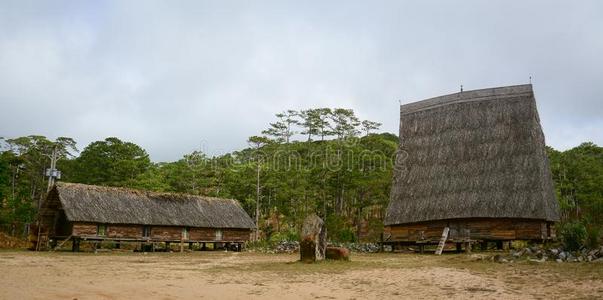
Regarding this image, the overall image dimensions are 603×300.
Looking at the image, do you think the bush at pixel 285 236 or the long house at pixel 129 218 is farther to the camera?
the bush at pixel 285 236

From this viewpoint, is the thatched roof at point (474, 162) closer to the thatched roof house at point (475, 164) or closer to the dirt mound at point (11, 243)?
the thatched roof house at point (475, 164)

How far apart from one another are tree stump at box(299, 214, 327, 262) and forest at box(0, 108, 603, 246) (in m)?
17.4

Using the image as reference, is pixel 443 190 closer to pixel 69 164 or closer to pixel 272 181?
pixel 272 181

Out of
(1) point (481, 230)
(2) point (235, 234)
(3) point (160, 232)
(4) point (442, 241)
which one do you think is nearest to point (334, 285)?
(4) point (442, 241)

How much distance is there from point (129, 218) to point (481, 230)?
22441mm

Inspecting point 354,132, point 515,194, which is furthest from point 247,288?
point 354,132

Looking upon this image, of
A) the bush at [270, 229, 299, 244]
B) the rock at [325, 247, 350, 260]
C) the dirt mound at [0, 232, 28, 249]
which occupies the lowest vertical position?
the dirt mound at [0, 232, 28, 249]

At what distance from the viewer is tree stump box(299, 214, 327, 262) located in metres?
17.9

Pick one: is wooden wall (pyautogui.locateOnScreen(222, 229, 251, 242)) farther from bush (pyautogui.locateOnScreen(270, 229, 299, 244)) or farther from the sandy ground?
the sandy ground

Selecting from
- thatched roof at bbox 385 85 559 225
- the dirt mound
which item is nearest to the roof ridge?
thatched roof at bbox 385 85 559 225

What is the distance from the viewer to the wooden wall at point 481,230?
1093 inches

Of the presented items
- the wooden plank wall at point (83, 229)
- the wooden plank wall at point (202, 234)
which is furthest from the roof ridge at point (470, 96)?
the wooden plank wall at point (83, 229)

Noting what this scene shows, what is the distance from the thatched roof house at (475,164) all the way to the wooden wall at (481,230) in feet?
0.27

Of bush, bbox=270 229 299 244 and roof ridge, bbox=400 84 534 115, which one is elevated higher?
roof ridge, bbox=400 84 534 115
